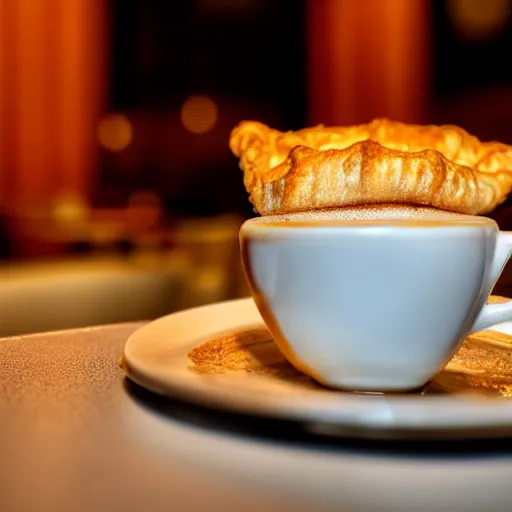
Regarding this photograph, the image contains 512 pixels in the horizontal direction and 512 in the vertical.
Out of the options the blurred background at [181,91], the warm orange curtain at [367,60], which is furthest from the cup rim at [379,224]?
the warm orange curtain at [367,60]

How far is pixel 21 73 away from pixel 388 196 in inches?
161

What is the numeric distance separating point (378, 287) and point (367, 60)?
4119 millimetres

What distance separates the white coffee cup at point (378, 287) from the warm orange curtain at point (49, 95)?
376 centimetres

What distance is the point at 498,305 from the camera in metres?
0.34

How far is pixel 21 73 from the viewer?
13.3 ft

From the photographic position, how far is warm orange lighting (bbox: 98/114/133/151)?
4.47 meters

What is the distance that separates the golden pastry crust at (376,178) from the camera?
344 millimetres

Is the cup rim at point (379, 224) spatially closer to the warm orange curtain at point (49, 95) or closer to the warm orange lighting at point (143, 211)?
the warm orange lighting at point (143, 211)

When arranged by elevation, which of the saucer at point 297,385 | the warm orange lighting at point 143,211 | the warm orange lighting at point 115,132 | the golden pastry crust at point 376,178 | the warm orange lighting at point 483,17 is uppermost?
the warm orange lighting at point 483,17

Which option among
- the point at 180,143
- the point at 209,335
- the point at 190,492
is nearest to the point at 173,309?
the point at 209,335

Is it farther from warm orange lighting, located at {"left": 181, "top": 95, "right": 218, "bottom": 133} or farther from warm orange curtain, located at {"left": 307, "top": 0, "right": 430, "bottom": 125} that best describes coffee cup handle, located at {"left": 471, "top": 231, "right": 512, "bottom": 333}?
warm orange lighting, located at {"left": 181, "top": 95, "right": 218, "bottom": 133}

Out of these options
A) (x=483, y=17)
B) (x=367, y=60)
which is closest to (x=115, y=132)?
(x=367, y=60)

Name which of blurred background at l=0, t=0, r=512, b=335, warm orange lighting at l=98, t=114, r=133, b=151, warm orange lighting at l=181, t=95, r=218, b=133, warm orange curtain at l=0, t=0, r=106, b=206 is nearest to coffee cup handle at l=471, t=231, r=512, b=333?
blurred background at l=0, t=0, r=512, b=335

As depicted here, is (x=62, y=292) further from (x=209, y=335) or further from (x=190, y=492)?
(x=190, y=492)
